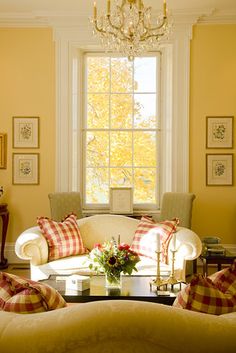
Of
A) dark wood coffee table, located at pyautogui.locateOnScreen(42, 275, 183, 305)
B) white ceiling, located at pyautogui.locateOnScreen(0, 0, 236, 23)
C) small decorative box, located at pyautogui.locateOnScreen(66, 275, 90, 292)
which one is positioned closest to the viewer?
dark wood coffee table, located at pyautogui.locateOnScreen(42, 275, 183, 305)

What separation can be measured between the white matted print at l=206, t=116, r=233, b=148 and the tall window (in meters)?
0.74

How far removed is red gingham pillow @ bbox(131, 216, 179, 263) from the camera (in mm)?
4352

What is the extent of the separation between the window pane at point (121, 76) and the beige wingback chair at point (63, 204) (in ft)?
5.39

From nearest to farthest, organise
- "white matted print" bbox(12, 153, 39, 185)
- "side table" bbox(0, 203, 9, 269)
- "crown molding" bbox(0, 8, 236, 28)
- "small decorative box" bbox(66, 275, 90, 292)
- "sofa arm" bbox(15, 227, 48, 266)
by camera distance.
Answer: "small decorative box" bbox(66, 275, 90, 292) → "sofa arm" bbox(15, 227, 48, 266) → "side table" bbox(0, 203, 9, 269) → "crown molding" bbox(0, 8, 236, 28) → "white matted print" bbox(12, 153, 39, 185)

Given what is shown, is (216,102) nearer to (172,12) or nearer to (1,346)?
(172,12)

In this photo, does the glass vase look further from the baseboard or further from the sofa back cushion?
the baseboard

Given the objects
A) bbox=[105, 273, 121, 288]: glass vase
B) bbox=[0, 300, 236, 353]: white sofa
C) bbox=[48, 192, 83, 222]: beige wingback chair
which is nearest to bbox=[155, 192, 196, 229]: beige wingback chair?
bbox=[48, 192, 83, 222]: beige wingback chair

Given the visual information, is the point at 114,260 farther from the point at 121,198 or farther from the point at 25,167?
the point at 25,167

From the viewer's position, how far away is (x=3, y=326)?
1.48m

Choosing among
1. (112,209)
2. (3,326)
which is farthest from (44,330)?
(112,209)

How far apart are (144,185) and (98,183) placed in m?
0.64

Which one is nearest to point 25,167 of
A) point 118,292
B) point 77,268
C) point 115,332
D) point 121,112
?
point 121,112

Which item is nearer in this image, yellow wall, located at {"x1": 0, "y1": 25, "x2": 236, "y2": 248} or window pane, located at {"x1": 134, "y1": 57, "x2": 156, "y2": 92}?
yellow wall, located at {"x1": 0, "y1": 25, "x2": 236, "y2": 248}

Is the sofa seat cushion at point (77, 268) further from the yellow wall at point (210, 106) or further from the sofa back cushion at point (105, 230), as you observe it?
the yellow wall at point (210, 106)
